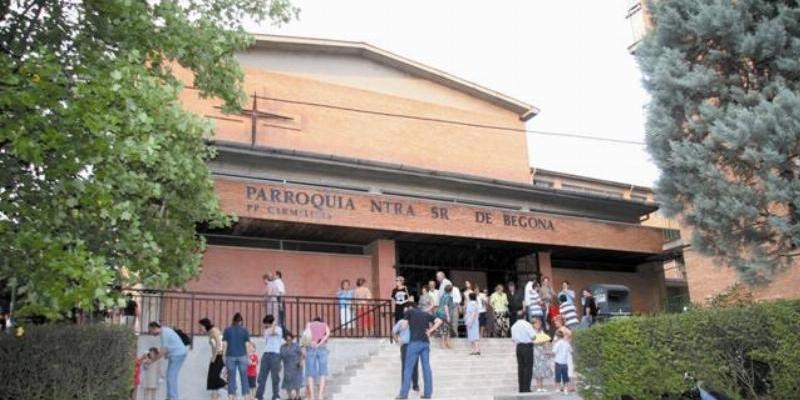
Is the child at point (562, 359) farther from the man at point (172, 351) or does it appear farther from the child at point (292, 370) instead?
the man at point (172, 351)

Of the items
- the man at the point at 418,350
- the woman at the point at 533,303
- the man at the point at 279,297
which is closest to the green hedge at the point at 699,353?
the man at the point at 418,350

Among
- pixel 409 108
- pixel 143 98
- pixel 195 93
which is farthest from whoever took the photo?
pixel 409 108

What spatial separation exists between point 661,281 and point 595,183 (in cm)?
914

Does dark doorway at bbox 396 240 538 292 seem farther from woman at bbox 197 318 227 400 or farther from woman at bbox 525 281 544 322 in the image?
woman at bbox 197 318 227 400

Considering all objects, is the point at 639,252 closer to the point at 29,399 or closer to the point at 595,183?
the point at 595,183

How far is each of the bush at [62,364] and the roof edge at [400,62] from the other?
52.8ft

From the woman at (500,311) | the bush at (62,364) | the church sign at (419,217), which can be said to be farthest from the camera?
the woman at (500,311)

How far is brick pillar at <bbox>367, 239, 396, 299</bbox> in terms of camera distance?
20828 mm

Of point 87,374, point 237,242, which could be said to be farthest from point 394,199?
point 87,374

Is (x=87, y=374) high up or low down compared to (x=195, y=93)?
down

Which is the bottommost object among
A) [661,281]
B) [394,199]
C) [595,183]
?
[661,281]

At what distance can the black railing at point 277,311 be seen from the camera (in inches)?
685

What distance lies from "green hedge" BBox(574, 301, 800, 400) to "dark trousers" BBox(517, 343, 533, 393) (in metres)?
3.02

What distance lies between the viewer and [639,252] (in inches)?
964
